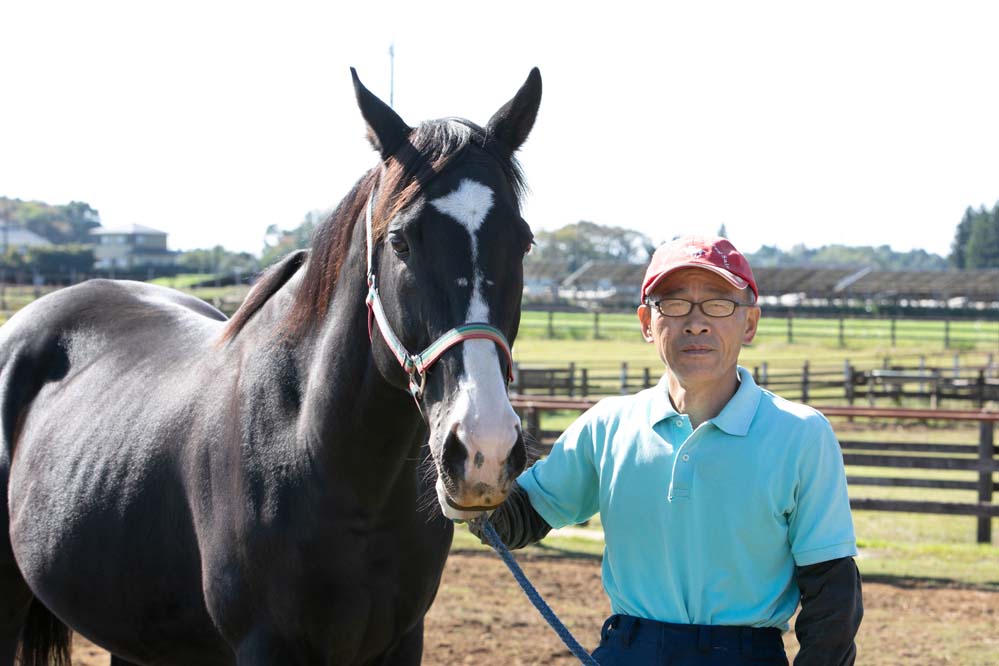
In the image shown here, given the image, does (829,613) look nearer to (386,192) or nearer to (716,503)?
(716,503)

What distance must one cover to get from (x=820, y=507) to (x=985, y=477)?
8.47 metres

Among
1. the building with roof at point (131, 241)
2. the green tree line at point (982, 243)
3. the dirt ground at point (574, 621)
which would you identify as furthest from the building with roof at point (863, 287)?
the building with roof at point (131, 241)

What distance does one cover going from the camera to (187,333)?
3498mm

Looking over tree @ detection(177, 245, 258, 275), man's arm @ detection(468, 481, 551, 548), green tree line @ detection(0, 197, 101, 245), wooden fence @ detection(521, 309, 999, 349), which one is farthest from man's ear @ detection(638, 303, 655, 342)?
green tree line @ detection(0, 197, 101, 245)

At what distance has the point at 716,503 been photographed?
81.7 inches

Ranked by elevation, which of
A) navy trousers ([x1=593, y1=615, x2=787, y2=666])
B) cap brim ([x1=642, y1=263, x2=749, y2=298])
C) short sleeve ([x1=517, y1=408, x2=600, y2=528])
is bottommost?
navy trousers ([x1=593, y1=615, x2=787, y2=666])

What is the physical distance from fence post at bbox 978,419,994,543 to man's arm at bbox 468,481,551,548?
813cm

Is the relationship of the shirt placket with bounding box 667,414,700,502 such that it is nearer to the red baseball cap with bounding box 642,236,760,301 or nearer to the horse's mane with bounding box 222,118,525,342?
the red baseball cap with bounding box 642,236,760,301

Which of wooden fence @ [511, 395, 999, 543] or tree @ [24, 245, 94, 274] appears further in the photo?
tree @ [24, 245, 94, 274]

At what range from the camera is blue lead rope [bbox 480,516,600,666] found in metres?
2.15

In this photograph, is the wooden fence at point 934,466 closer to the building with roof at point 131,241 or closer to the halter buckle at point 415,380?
the halter buckle at point 415,380

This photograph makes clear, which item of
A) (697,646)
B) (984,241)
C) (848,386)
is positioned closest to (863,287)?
(848,386)

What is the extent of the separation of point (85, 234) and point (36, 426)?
140512mm

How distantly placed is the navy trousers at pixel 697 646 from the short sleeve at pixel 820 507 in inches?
7.9
